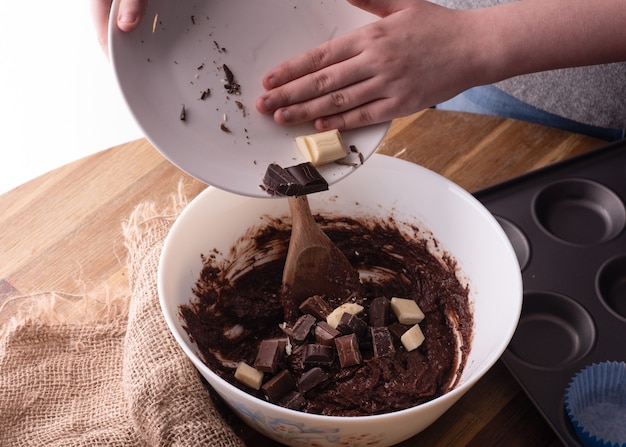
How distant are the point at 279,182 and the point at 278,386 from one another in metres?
0.42

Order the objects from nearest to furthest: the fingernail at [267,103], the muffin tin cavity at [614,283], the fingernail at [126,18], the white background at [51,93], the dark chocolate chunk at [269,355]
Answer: the fingernail at [126,18], the fingernail at [267,103], the dark chocolate chunk at [269,355], the muffin tin cavity at [614,283], the white background at [51,93]

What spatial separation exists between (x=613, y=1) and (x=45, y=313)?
145cm

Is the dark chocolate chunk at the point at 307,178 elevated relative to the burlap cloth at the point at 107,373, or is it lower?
elevated

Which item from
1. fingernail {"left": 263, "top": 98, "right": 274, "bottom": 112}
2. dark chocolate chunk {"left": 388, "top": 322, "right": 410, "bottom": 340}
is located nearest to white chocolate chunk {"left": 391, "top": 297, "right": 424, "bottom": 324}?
dark chocolate chunk {"left": 388, "top": 322, "right": 410, "bottom": 340}

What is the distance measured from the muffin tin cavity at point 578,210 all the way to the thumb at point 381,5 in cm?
63

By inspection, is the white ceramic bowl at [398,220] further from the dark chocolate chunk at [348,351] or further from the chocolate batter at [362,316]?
the dark chocolate chunk at [348,351]

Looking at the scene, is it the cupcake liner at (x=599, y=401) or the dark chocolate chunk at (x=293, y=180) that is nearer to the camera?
the dark chocolate chunk at (x=293, y=180)

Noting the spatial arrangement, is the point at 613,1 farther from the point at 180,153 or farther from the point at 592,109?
the point at 180,153

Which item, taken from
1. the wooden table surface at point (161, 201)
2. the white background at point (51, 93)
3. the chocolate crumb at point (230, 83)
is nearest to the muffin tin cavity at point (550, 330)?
the wooden table surface at point (161, 201)

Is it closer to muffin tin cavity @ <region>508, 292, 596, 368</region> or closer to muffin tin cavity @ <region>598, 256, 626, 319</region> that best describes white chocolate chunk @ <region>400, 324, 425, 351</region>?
muffin tin cavity @ <region>508, 292, 596, 368</region>

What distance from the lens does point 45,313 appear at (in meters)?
1.58

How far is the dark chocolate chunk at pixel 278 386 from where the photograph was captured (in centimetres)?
138

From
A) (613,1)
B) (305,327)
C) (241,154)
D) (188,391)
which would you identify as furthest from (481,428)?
(613,1)

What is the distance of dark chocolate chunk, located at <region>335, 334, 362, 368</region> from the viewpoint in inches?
55.5
